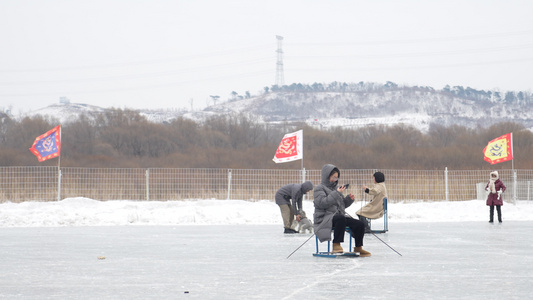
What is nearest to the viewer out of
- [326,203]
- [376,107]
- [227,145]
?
[326,203]

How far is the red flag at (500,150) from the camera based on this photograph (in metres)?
29.6

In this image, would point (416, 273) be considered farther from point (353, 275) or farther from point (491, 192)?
point (491, 192)

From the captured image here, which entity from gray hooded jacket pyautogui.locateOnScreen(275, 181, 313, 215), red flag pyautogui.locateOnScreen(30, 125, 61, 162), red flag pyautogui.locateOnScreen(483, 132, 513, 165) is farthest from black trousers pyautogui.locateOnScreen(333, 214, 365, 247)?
red flag pyautogui.locateOnScreen(30, 125, 61, 162)

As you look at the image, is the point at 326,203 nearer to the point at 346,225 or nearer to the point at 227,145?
the point at 346,225

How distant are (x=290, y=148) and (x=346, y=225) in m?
17.1

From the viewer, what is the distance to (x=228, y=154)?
50344 mm

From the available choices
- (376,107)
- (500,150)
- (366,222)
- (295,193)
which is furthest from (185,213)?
(376,107)

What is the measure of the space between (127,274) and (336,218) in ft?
12.2

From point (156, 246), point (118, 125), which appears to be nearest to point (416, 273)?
point (156, 246)

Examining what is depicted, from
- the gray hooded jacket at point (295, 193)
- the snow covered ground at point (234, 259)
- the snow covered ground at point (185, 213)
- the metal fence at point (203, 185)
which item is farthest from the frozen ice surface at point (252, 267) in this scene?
the metal fence at point (203, 185)

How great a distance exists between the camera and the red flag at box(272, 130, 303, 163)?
29.3m

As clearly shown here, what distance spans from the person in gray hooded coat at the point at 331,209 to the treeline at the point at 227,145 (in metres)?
29.8

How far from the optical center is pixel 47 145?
2931cm

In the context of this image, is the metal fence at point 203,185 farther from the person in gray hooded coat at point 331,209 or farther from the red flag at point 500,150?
the person in gray hooded coat at point 331,209
